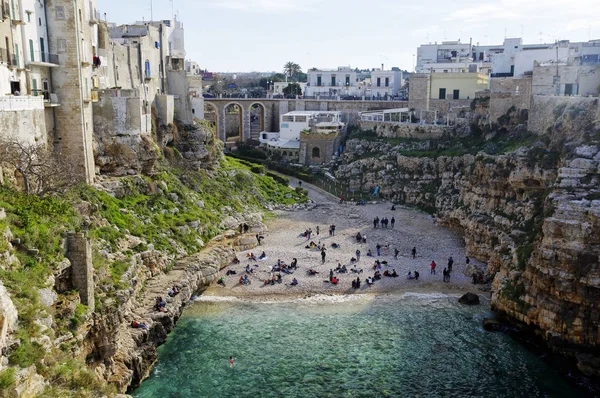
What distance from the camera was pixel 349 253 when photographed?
3672 centimetres

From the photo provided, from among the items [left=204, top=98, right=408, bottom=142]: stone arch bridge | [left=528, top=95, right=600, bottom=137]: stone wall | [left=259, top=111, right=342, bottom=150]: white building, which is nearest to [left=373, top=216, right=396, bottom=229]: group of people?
[left=528, top=95, right=600, bottom=137]: stone wall

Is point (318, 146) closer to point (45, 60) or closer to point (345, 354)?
point (45, 60)

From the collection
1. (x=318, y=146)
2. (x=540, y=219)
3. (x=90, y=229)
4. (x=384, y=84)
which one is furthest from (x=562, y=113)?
(x=384, y=84)

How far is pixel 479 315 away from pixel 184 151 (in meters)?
25.8

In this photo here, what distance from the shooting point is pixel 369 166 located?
177 ft

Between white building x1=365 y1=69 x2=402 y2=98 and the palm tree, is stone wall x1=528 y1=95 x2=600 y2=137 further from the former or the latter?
the palm tree

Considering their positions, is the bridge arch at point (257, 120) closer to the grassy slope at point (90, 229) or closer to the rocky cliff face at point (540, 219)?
the grassy slope at point (90, 229)

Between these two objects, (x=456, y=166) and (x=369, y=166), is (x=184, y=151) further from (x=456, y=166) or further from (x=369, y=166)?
(x=456, y=166)

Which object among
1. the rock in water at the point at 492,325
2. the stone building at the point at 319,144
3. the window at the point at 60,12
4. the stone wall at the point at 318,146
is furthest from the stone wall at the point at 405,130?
the window at the point at 60,12

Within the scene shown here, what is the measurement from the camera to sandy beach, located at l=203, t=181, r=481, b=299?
3139cm

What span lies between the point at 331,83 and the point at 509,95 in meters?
35.1

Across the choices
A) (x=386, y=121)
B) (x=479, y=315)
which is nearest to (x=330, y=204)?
(x=386, y=121)

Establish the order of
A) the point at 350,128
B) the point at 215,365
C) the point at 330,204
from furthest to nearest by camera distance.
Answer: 1. the point at 350,128
2. the point at 330,204
3. the point at 215,365

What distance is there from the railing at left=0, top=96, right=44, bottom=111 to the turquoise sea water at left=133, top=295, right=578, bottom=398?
11.9 metres
